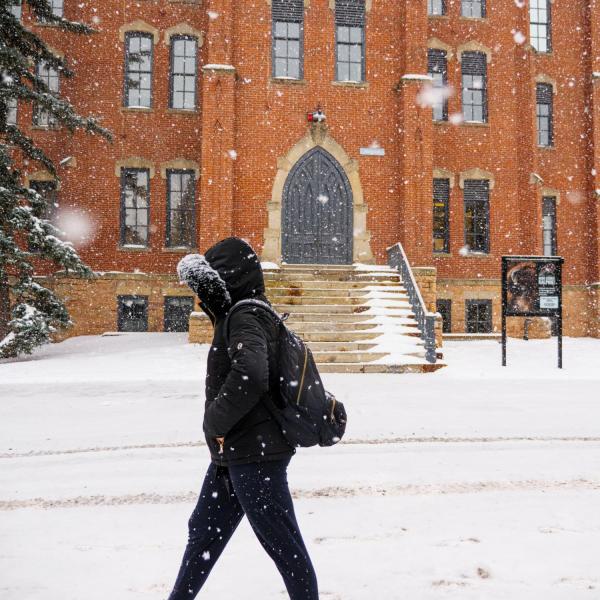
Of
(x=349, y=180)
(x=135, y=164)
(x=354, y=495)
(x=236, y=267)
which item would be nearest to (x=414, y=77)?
(x=349, y=180)

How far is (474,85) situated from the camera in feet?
66.2

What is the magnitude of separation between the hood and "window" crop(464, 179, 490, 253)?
18.3 metres

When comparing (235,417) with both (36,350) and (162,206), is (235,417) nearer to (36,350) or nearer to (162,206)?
(36,350)

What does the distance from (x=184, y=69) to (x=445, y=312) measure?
11.6 metres

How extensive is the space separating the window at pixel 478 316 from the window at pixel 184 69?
36.7ft

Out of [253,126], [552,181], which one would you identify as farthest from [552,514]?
[552,181]

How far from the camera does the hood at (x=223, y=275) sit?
A: 2.67 meters

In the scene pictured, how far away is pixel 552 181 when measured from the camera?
21.1 metres

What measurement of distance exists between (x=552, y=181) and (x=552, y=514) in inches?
753

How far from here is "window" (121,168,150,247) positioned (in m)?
19.0

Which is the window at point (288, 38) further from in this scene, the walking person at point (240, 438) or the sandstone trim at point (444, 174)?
the walking person at point (240, 438)

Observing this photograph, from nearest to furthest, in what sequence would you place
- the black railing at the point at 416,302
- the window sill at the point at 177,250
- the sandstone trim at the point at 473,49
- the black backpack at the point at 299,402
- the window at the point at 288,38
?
the black backpack at the point at 299,402 → the black railing at the point at 416,302 → the window at the point at 288,38 → the window sill at the point at 177,250 → the sandstone trim at the point at 473,49

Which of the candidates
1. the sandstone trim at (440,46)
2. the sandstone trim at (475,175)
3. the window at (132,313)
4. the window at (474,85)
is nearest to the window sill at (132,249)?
the window at (132,313)

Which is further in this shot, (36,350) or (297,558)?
(36,350)
